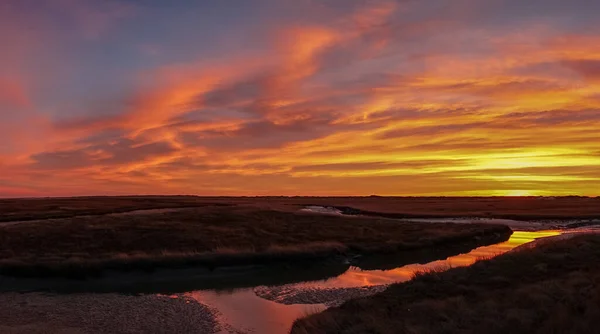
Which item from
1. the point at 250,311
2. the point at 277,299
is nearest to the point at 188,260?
the point at 277,299

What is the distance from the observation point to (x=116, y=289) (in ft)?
98.8

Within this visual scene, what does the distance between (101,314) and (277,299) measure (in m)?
8.65

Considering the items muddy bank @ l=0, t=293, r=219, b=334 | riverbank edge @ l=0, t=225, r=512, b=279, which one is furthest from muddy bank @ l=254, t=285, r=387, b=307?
riverbank edge @ l=0, t=225, r=512, b=279

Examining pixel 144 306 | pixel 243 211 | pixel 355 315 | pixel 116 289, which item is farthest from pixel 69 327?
pixel 243 211

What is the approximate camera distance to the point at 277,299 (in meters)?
26.7

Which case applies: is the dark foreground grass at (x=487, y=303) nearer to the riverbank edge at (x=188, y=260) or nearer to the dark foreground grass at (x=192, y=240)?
the riverbank edge at (x=188, y=260)

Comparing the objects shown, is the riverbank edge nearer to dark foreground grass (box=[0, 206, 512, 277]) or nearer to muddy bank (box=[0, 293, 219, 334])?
dark foreground grass (box=[0, 206, 512, 277])

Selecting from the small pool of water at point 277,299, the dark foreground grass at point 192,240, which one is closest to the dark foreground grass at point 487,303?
the small pool of water at point 277,299

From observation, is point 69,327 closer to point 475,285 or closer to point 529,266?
point 475,285

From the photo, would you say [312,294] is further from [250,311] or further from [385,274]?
[385,274]

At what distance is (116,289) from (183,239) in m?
12.6

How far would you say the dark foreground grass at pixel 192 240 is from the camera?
34.9 m

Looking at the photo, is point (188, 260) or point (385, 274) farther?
point (188, 260)

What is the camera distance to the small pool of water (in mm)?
21406
